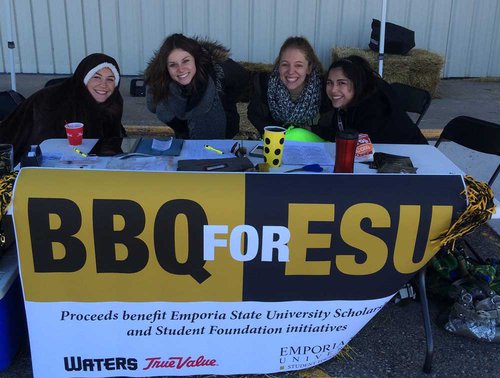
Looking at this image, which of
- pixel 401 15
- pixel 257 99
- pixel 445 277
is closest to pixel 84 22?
pixel 401 15

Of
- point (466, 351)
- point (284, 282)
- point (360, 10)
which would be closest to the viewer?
point (284, 282)

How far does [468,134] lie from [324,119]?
0.91 meters

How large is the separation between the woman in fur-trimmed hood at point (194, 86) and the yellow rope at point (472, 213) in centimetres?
183

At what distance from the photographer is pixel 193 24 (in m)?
8.09

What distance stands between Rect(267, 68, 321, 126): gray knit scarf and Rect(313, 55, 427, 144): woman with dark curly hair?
0.57 ft

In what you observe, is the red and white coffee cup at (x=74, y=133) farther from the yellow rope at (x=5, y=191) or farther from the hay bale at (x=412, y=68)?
the hay bale at (x=412, y=68)

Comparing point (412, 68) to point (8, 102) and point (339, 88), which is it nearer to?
point (339, 88)

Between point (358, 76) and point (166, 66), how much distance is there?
116 centimetres

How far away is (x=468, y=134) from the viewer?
135 inches

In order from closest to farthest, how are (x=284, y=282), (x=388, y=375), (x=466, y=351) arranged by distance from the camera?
(x=284, y=282) < (x=388, y=375) < (x=466, y=351)

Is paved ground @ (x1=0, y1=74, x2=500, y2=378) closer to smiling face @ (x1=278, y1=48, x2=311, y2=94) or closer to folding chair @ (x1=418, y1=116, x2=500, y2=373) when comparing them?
folding chair @ (x1=418, y1=116, x2=500, y2=373)

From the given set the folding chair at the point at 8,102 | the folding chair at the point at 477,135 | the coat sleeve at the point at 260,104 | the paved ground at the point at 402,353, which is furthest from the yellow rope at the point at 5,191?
the folding chair at the point at 477,135

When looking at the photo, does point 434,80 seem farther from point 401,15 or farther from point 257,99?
point 257,99

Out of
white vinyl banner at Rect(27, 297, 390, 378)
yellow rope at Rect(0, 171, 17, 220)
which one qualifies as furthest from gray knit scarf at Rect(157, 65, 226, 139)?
white vinyl banner at Rect(27, 297, 390, 378)
